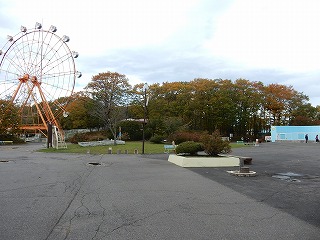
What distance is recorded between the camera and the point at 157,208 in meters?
6.98

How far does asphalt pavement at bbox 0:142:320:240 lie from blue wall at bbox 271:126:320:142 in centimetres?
4608

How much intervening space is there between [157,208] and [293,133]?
53.5 m

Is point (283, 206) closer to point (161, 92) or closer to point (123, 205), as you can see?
point (123, 205)

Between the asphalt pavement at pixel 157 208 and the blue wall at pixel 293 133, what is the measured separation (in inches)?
1814

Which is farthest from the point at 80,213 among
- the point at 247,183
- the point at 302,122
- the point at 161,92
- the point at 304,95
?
the point at 304,95

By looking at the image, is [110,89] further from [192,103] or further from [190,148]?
[190,148]

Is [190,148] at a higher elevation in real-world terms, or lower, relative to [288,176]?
higher

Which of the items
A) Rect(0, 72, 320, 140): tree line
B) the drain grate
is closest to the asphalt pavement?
the drain grate

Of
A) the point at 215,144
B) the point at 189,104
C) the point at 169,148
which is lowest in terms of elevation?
the point at 169,148

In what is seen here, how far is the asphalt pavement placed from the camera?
5277 mm

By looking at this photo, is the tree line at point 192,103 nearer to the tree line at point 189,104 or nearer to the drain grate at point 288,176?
the tree line at point 189,104

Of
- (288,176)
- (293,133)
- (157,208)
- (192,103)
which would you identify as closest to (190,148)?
(288,176)

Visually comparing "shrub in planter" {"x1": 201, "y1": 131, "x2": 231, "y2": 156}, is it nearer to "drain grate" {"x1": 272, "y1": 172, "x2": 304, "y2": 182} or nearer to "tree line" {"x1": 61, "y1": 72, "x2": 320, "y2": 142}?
"drain grate" {"x1": 272, "y1": 172, "x2": 304, "y2": 182}

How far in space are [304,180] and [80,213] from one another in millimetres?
8549
